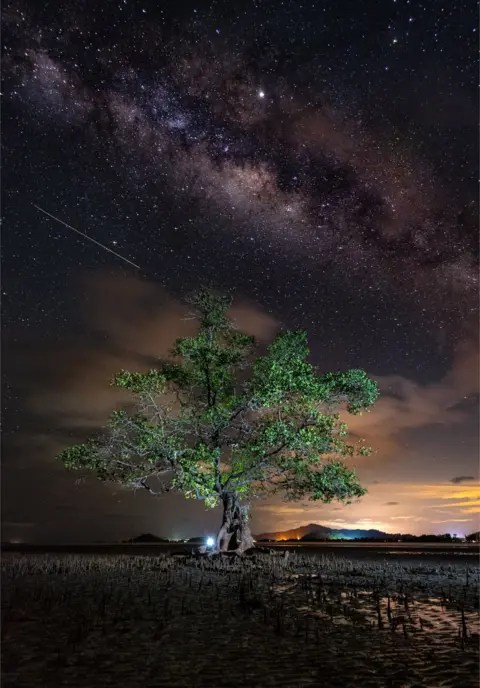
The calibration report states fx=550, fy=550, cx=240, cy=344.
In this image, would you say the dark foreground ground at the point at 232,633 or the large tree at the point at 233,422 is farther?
the large tree at the point at 233,422

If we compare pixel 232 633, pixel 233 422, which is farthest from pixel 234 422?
pixel 232 633

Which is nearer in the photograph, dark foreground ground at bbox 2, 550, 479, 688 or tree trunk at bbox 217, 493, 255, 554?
dark foreground ground at bbox 2, 550, 479, 688

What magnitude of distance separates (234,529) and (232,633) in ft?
68.7

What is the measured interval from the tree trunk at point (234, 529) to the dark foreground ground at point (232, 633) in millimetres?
9978

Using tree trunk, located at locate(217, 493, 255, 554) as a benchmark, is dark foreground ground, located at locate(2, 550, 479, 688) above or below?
below

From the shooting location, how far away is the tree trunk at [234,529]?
99.0ft

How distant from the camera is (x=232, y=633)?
10.9 meters

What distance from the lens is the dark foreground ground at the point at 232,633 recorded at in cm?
796

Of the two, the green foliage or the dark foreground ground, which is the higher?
the green foliage

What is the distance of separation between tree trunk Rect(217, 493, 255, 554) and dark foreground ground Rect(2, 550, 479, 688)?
393 inches

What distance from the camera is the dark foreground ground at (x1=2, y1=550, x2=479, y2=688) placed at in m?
7.96

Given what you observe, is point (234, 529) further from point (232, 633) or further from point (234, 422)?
point (232, 633)

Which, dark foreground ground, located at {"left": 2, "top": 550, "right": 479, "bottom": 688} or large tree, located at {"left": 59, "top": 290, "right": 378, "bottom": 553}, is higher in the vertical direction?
large tree, located at {"left": 59, "top": 290, "right": 378, "bottom": 553}

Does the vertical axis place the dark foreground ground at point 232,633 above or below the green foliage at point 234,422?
below
